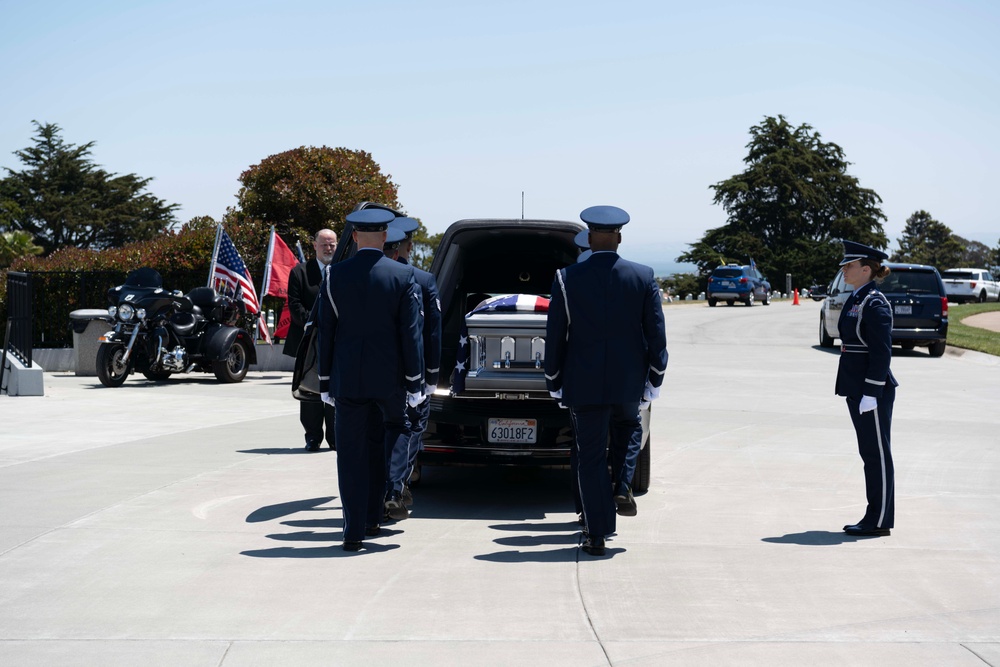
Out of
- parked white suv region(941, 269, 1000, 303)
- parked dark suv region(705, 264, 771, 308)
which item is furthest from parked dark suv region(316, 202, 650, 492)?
parked white suv region(941, 269, 1000, 303)

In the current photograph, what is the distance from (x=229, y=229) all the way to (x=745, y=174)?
6614cm

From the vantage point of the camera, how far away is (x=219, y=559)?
21.4ft

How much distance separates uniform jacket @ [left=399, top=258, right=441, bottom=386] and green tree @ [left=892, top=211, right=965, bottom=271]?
118 meters

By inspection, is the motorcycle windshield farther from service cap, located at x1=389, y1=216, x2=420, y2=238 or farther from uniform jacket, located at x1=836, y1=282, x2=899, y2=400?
uniform jacket, located at x1=836, y1=282, x2=899, y2=400

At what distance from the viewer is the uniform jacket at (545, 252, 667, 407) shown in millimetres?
6699

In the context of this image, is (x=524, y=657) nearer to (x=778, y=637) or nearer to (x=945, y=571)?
(x=778, y=637)

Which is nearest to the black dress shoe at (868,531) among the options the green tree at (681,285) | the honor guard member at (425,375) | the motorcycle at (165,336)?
the honor guard member at (425,375)

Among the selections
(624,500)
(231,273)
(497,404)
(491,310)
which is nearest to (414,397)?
Answer: (497,404)

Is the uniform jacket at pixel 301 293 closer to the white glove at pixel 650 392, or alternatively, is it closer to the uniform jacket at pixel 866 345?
the white glove at pixel 650 392

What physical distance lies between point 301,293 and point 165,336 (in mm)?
6601

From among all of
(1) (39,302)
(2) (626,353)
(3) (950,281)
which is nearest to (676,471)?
(2) (626,353)

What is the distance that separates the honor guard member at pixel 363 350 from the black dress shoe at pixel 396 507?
48 cm

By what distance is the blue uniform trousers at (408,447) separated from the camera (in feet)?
24.3

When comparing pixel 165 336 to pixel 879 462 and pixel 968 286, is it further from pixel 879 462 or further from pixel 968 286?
pixel 968 286
